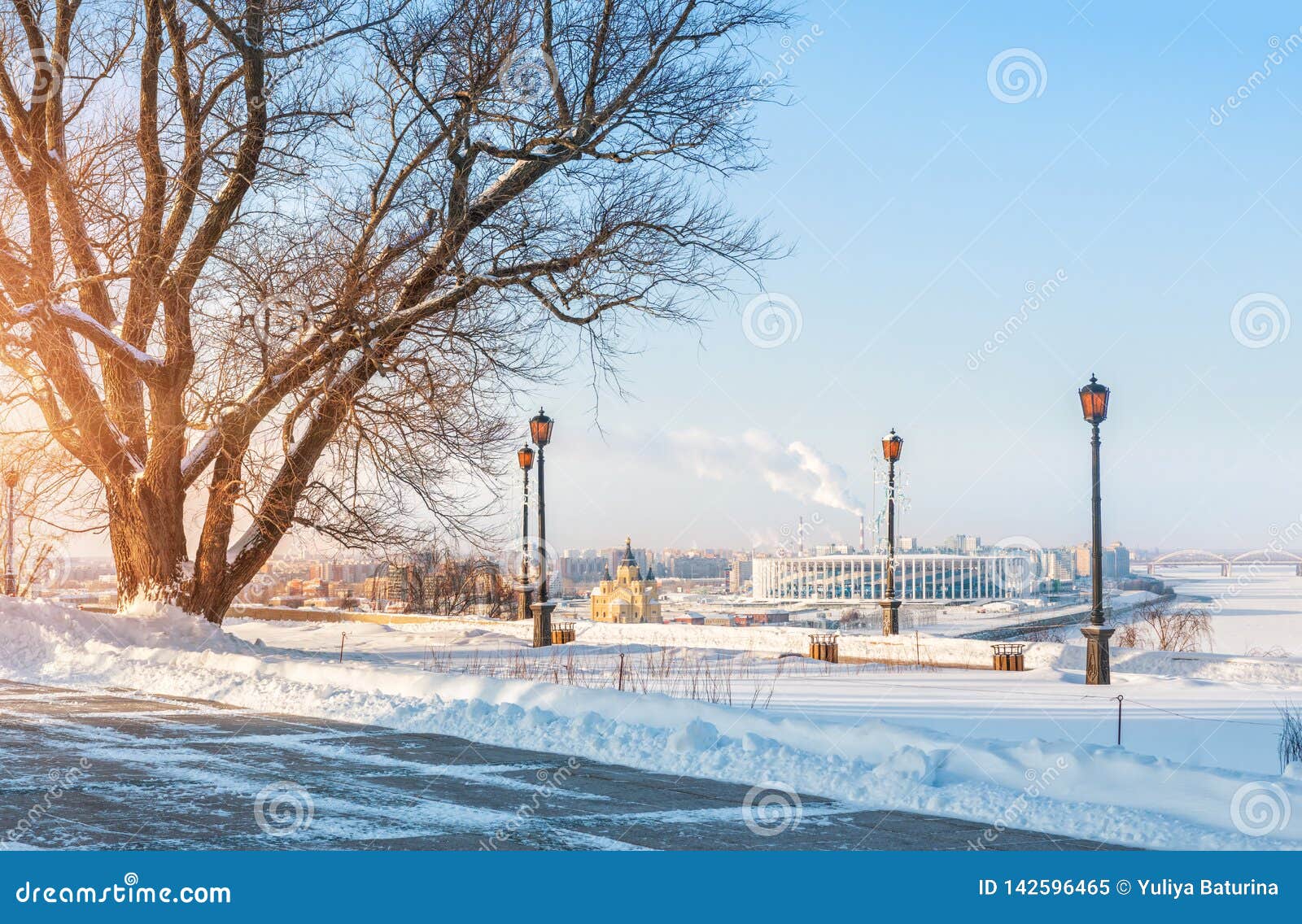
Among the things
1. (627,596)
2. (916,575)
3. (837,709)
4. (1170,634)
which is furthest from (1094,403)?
(916,575)

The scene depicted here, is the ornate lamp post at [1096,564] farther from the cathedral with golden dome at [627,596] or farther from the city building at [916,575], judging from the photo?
the city building at [916,575]

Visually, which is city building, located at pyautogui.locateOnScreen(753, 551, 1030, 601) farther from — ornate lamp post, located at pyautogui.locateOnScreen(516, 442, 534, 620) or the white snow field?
the white snow field

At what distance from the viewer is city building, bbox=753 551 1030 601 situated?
5640 inches

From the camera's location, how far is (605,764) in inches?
392

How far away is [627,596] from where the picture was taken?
6919 centimetres

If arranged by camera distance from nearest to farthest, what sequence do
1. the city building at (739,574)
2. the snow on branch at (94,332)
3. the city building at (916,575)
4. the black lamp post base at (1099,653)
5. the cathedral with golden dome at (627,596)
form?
the snow on branch at (94,332), the black lamp post base at (1099,653), the cathedral with golden dome at (627,596), the city building at (739,574), the city building at (916,575)

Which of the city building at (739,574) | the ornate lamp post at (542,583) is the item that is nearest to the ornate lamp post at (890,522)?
the ornate lamp post at (542,583)

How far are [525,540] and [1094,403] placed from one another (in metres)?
15.8

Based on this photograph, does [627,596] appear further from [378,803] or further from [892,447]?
[378,803]

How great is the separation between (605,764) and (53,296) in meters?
14.1

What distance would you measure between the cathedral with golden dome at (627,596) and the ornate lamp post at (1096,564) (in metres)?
→ 35.0

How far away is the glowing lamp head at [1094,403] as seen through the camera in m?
19.3

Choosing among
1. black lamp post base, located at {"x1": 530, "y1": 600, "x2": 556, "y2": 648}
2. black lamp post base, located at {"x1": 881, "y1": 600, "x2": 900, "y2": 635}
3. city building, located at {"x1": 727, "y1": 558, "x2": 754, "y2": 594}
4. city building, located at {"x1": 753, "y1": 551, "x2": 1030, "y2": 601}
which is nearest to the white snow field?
black lamp post base, located at {"x1": 530, "y1": 600, "x2": 556, "y2": 648}

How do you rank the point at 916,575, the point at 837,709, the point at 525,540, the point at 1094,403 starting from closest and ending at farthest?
1. the point at 837,709
2. the point at 1094,403
3. the point at 525,540
4. the point at 916,575
